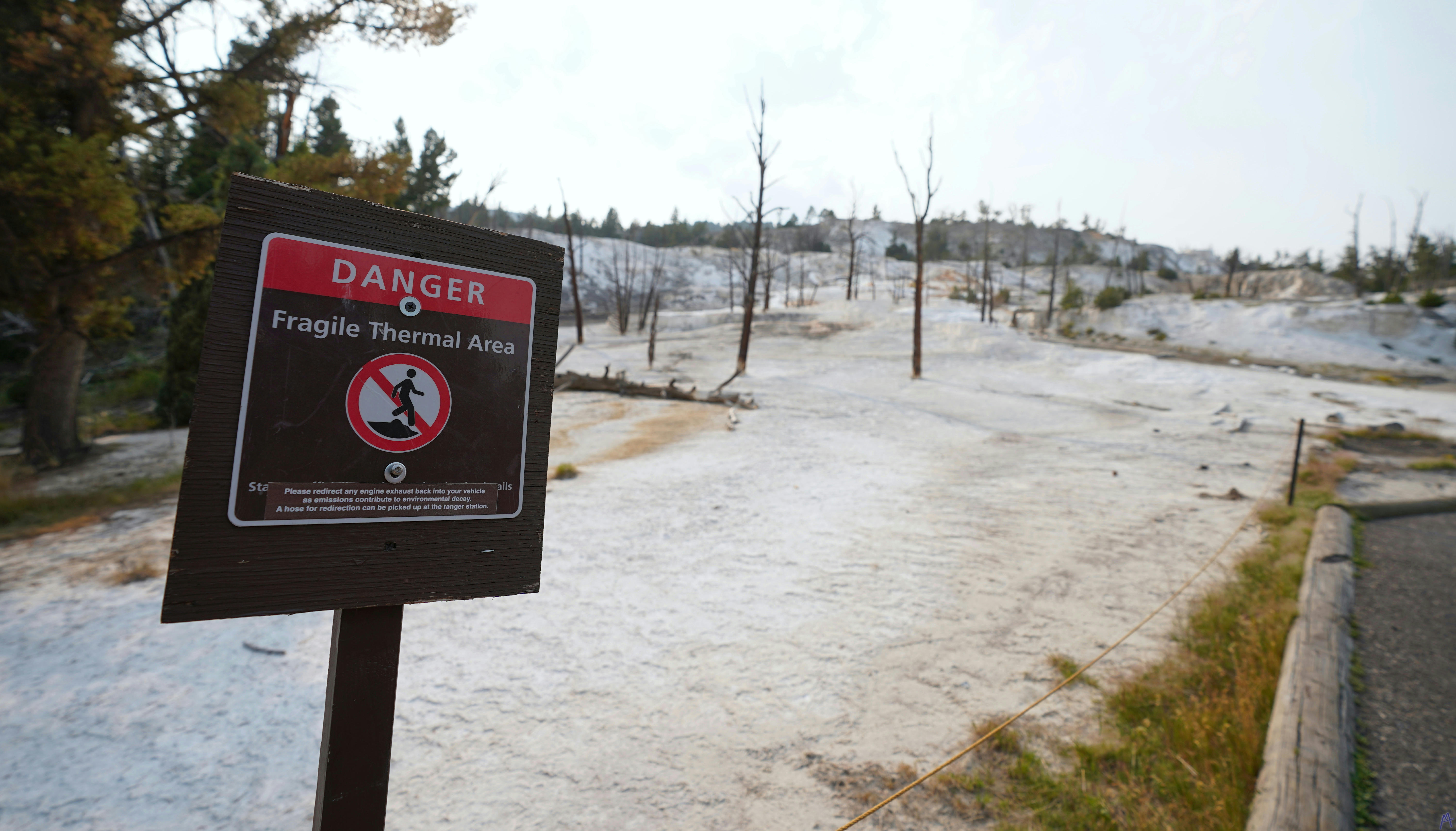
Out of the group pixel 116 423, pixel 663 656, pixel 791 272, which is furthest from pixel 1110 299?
pixel 116 423

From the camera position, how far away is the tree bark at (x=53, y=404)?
9.92m

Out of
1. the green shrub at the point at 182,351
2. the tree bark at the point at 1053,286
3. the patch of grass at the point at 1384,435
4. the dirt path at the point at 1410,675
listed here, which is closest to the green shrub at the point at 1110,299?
the tree bark at the point at 1053,286

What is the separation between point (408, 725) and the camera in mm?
3564

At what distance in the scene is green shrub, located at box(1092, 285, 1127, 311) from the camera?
38625 millimetres

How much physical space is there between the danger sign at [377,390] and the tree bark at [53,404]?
39.5 feet

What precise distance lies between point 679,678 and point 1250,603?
171 inches

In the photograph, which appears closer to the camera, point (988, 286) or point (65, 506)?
point (65, 506)

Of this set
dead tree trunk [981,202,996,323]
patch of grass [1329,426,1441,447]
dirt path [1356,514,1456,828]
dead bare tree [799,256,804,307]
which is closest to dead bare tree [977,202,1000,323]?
dead tree trunk [981,202,996,323]

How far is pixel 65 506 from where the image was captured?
7.57 m

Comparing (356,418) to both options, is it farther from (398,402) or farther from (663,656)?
(663,656)

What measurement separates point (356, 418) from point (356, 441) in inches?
2.2

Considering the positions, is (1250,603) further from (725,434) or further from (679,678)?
(725,434)

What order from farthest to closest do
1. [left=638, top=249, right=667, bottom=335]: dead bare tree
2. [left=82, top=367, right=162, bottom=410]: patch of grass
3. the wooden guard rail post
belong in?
[left=638, top=249, right=667, bottom=335]: dead bare tree
[left=82, top=367, right=162, bottom=410]: patch of grass
the wooden guard rail post

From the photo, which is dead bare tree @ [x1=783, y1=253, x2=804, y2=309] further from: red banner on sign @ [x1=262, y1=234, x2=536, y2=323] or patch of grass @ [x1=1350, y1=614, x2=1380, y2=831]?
red banner on sign @ [x1=262, y1=234, x2=536, y2=323]
